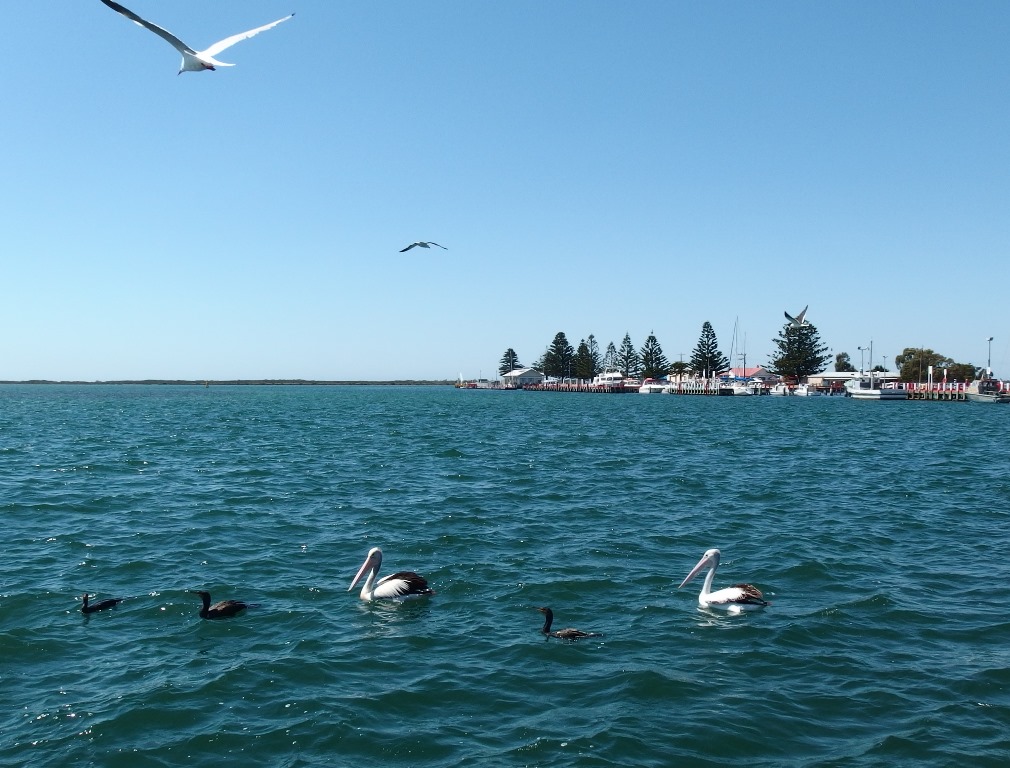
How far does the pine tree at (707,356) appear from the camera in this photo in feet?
588

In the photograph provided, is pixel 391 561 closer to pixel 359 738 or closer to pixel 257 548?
pixel 257 548

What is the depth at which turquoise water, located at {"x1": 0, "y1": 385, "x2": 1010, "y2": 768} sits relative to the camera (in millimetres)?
8281

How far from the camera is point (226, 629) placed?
11664 mm

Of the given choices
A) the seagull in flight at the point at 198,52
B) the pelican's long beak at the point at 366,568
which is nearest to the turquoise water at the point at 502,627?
the pelican's long beak at the point at 366,568

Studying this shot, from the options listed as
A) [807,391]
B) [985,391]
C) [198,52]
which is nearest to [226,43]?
[198,52]

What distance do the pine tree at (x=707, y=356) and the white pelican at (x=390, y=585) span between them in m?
172

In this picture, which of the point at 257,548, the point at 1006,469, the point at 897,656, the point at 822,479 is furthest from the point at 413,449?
the point at 897,656

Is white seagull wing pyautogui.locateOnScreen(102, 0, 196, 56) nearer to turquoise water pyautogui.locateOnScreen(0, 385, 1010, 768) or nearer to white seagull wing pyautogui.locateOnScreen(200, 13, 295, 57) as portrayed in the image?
white seagull wing pyautogui.locateOnScreen(200, 13, 295, 57)

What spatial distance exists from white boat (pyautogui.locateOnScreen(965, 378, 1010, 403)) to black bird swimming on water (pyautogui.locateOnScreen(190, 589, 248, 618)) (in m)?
138

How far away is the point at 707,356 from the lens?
7072 inches

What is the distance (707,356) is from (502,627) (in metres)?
175

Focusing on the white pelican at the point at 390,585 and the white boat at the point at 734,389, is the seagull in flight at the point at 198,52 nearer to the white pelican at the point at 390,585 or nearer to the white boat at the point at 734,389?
the white pelican at the point at 390,585

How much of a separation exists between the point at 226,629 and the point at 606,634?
573 centimetres

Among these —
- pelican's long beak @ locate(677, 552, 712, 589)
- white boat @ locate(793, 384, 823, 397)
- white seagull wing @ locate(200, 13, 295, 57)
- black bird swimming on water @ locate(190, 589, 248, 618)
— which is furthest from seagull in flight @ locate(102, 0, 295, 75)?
white boat @ locate(793, 384, 823, 397)
